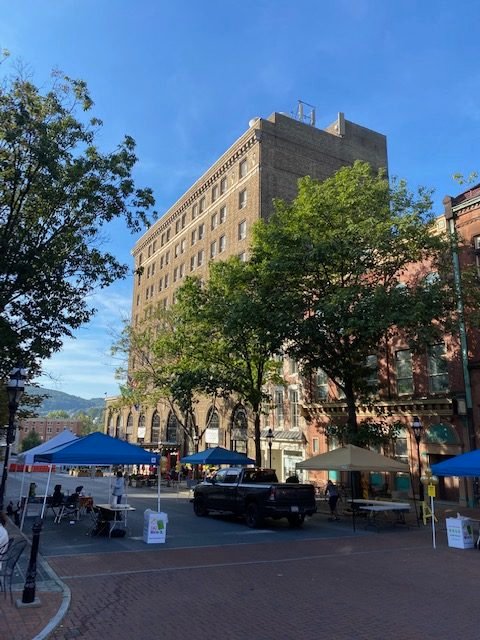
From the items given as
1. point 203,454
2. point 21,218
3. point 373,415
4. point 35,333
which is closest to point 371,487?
point 373,415

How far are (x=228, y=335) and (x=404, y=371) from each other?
9.35 meters

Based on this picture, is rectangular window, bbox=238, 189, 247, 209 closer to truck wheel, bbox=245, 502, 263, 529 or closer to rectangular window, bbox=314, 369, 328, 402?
rectangular window, bbox=314, 369, 328, 402

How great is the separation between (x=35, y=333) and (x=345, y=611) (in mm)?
12484

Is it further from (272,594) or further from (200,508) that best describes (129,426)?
(272,594)

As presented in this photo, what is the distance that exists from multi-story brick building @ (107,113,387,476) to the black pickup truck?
1489cm

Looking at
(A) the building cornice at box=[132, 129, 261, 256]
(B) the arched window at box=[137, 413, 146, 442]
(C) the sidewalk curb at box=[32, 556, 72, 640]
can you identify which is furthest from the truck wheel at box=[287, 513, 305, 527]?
(B) the arched window at box=[137, 413, 146, 442]

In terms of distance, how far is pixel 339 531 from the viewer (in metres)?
16.2

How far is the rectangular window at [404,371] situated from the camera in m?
26.0

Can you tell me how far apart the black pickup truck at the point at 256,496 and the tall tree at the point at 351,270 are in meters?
4.56

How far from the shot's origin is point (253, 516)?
16562 mm

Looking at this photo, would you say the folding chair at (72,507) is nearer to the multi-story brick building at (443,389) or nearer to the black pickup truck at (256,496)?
the black pickup truck at (256,496)

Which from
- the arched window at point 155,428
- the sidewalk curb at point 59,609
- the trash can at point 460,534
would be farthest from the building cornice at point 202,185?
the sidewalk curb at point 59,609

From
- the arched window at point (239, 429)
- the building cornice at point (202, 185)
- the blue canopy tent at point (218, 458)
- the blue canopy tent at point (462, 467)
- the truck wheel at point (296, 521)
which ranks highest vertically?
the building cornice at point (202, 185)

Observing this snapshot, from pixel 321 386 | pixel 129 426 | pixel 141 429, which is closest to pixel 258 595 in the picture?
pixel 321 386
